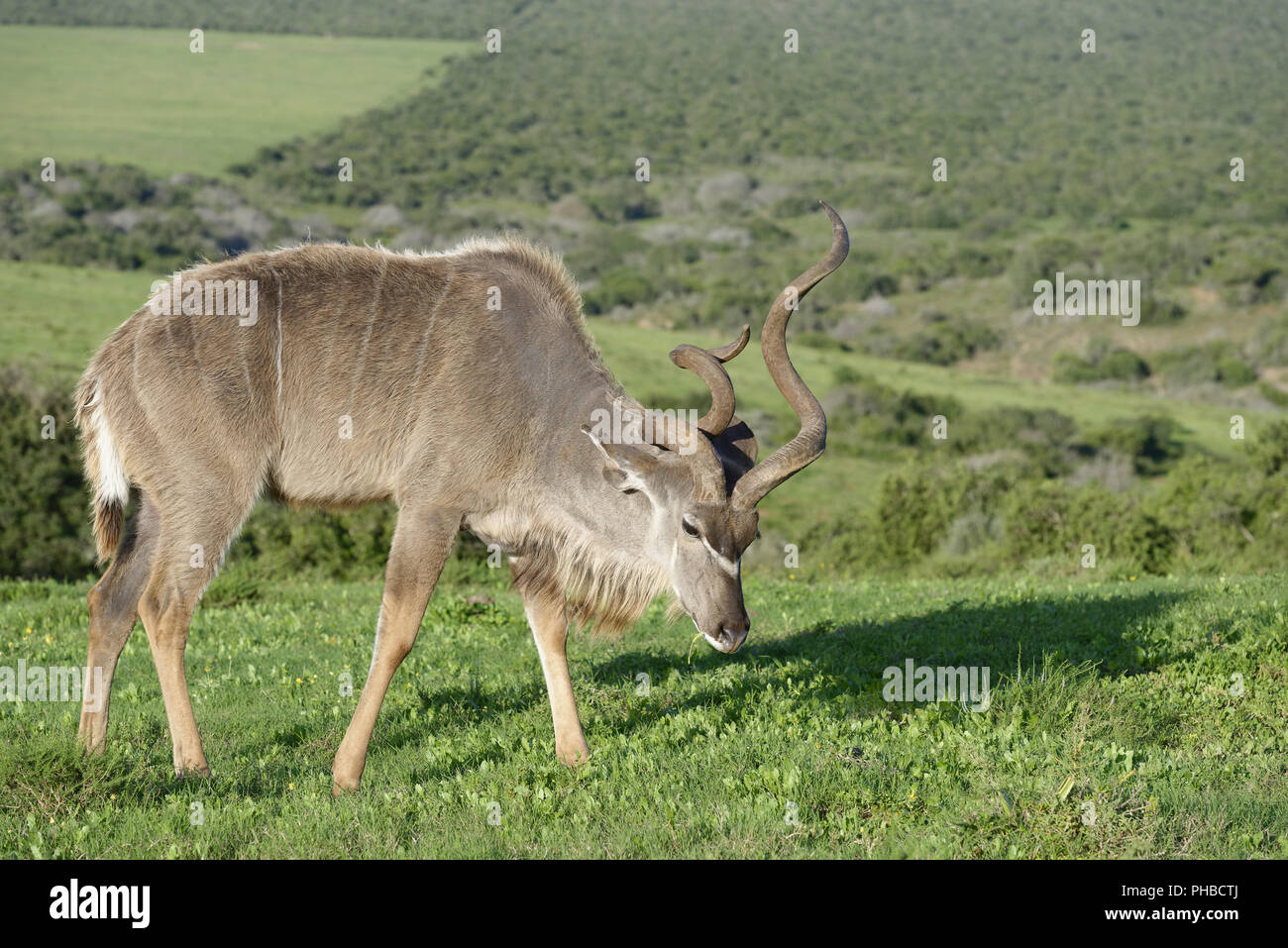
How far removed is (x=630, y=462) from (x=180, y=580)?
2.49 meters

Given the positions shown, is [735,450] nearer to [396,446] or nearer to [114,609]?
[396,446]

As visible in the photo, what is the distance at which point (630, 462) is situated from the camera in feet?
22.4

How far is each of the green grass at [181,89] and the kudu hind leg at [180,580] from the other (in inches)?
3975

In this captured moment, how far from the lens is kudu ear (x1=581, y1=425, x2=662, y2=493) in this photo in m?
6.80

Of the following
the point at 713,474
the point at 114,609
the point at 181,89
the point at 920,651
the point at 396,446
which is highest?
the point at 181,89

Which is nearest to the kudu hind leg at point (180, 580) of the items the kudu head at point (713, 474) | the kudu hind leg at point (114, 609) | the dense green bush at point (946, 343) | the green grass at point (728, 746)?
the kudu hind leg at point (114, 609)

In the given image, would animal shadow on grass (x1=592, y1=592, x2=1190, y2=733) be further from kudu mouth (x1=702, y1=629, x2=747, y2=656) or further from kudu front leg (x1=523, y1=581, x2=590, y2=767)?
kudu mouth (x1=702, y1=629, x2=747, y2=656)

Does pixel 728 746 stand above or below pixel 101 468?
below

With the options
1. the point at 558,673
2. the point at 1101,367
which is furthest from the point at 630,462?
the point at 1101,367

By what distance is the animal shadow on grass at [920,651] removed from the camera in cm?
783

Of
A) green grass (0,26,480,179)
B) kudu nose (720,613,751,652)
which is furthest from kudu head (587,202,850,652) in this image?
green grass (0,26,480,179)

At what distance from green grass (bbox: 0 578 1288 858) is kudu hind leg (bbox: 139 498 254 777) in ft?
1.26

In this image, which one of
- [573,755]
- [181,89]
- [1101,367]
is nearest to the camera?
[573,755]
